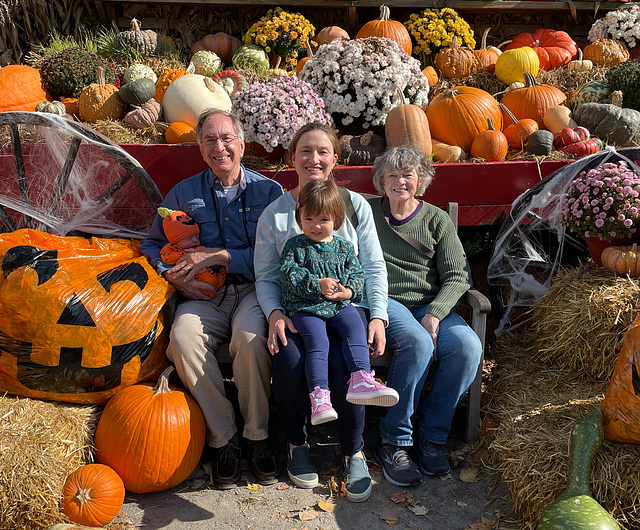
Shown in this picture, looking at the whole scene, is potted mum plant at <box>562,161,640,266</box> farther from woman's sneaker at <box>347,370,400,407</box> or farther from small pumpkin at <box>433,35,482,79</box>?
small pumpkin at <box>433,35,482,79</box>

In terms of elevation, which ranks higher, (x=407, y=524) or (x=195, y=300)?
(x=195, y=300)

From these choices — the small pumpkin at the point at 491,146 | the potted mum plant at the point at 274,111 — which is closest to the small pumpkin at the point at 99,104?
the potted mum plant at the point at 274,111

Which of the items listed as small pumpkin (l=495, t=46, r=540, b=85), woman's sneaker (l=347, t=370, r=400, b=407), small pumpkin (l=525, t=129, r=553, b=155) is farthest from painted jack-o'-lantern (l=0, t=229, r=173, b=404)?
small pumpkin (l=495, t=46, r=540, b=85)

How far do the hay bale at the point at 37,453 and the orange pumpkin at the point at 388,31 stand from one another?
433cm

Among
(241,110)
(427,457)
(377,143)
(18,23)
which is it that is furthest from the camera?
(18,23)

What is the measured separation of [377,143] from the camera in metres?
4.11

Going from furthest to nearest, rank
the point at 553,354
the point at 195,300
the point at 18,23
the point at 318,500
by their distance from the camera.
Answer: the point at 18,23, the point at 553,354, the point at 195,300, the point at 318,500

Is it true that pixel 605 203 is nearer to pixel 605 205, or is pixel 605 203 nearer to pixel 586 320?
pixel 605 205

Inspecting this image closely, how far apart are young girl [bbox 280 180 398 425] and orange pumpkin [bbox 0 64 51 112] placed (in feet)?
10.2

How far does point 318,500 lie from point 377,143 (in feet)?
7.92

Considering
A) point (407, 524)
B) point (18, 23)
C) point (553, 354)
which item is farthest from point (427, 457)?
point (18, 23)

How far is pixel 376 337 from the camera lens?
2.78 metres

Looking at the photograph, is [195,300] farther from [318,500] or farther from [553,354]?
[553,354]

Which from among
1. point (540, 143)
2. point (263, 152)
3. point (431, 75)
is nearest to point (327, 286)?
point (263, 152)
